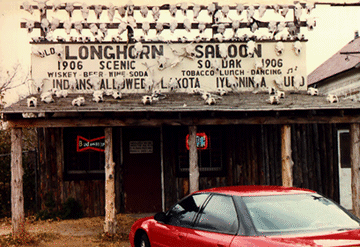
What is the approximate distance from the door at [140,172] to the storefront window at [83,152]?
708mm

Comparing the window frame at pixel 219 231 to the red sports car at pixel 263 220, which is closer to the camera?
the red sports car at pixel 263 220

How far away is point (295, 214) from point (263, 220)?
1.17 ft

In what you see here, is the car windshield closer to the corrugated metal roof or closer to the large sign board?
the large sign board

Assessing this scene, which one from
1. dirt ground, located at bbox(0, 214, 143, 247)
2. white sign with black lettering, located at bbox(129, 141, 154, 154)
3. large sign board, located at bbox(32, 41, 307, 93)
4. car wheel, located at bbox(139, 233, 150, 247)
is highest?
large sign board, located at bbox(32, 41, 307, 93)

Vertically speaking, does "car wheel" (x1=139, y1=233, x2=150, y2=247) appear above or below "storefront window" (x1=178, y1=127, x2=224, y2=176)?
below

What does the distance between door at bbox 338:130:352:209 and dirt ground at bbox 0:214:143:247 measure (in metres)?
6.34

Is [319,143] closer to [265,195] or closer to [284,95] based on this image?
[284,95]

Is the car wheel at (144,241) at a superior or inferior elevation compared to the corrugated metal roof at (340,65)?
inferior

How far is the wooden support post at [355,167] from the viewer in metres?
9.38

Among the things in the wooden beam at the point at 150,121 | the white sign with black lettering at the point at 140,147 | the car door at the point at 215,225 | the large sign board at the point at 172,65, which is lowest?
the car door at the point at 215,225

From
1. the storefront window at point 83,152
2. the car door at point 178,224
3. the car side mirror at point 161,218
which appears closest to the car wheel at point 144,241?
the car door at point 178,224

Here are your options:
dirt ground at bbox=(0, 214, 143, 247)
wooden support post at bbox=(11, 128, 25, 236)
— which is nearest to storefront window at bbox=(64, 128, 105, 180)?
dirt ground at bbox=(0, 214, 143, 247)

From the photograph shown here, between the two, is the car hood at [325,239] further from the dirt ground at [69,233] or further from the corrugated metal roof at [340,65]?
the corrugated metal roof at [340,65]

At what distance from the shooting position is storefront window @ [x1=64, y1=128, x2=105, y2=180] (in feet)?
37.6
